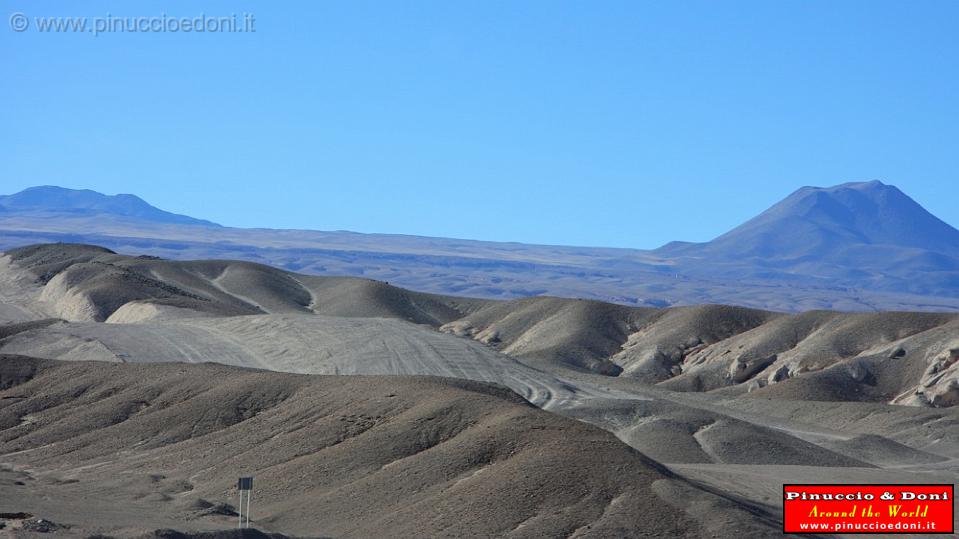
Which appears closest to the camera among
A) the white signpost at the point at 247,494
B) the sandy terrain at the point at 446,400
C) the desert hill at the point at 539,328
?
the white signpost at the point at 247,494

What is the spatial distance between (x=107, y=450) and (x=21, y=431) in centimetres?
466

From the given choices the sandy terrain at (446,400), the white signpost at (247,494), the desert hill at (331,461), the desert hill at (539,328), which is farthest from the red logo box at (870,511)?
the desert hill at (539,328)

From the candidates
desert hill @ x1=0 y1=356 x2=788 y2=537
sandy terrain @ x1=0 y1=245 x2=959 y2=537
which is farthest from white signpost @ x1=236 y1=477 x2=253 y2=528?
sandy terrain @ x1=0 y1=245 x2=959 y2=537

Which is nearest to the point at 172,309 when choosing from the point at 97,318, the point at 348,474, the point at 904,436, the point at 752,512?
the point at 97,318

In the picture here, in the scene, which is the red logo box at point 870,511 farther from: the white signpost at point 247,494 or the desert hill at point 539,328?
the desert hill at point 539,328

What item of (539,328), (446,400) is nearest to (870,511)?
(446,400)

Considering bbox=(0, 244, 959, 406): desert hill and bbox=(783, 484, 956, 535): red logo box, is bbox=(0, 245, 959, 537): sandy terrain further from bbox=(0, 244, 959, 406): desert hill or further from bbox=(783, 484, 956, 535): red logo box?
bbox=(783, 484, 956, 535): red logo box

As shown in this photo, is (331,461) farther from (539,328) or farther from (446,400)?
(539,328)

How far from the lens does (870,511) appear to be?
32.6 meters

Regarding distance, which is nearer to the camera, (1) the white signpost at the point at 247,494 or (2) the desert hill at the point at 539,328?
(1) the white signpost at the point at 247,494

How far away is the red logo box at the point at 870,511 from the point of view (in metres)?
32.2

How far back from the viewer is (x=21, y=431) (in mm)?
44312

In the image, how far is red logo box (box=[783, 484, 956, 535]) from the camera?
32188 mm

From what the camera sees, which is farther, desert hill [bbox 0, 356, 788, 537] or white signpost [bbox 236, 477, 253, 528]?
desert hill [bbox 0, 356, 788, 537]
